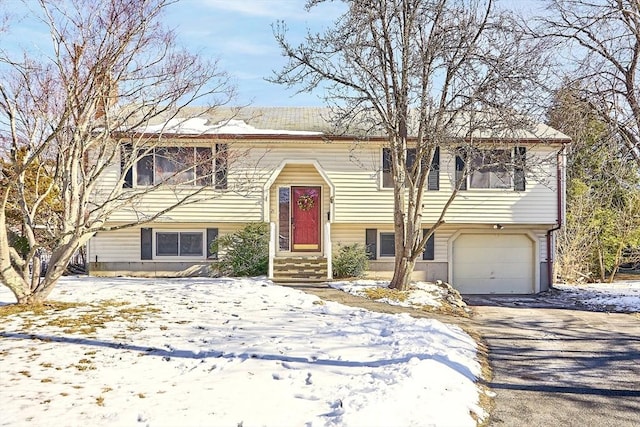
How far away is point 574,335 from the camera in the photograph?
10609 millimetres

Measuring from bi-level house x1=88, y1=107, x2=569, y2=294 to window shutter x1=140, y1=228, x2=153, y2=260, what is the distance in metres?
0.03

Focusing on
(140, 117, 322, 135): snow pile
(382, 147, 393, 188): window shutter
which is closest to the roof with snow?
(140, 117, 322, 135): snow pile

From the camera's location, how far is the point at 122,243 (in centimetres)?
1803

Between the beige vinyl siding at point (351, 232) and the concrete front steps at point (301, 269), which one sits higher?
the beige vinyl siding at point (351, 232)

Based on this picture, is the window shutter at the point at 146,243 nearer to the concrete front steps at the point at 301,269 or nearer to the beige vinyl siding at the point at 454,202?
the concrete front steps at the point at 301,269

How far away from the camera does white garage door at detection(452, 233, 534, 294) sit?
63.2 feet

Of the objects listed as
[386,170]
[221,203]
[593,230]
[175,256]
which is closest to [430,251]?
[386,170]

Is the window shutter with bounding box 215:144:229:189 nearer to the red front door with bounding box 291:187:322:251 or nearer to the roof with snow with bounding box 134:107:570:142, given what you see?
the roof with snow with bounding box 134:107:570:142

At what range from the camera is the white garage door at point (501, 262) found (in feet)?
63.2

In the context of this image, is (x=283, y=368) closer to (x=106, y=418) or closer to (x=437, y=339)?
(x=106, y=418)

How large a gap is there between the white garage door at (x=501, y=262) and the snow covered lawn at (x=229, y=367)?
30.3 ft

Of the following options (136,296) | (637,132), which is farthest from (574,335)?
(136,296)

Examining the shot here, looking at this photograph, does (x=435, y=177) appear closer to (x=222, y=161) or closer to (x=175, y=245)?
(x=222, y=161)

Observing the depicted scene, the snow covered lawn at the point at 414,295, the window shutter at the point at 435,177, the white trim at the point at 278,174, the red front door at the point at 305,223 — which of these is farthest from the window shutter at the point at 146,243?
the window shutter at the point at 435,177
